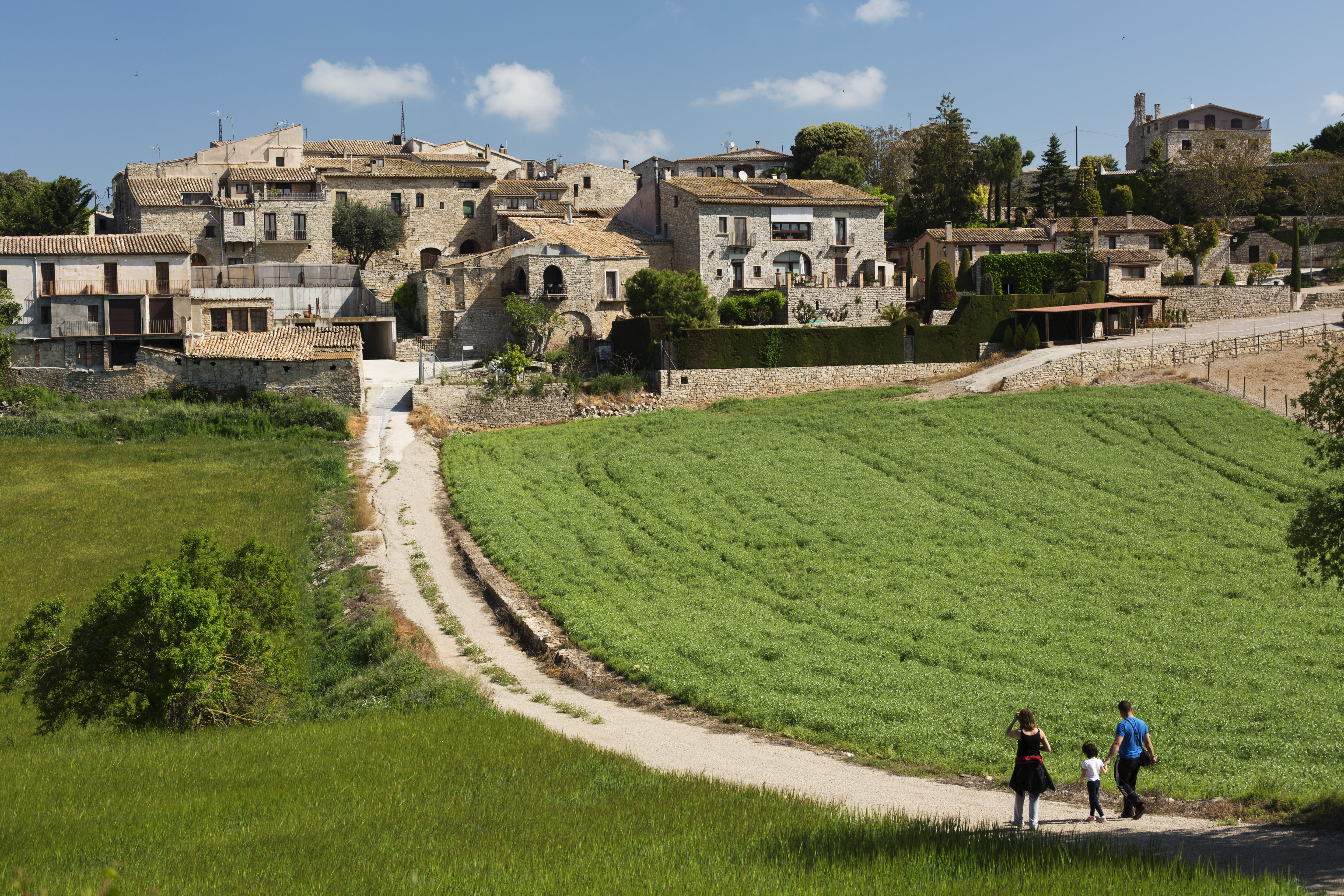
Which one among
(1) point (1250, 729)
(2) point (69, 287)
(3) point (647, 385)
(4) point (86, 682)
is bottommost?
(1) point (1250, 729)

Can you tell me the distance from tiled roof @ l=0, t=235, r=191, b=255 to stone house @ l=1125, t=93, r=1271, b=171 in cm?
8215

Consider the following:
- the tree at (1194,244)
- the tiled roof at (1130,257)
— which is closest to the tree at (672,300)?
the tiled roof at (1130,257)

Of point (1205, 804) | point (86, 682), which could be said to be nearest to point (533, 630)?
point (86, 682)

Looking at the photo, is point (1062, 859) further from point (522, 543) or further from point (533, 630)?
point (522, 543)

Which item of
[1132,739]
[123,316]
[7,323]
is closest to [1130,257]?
[123,316]

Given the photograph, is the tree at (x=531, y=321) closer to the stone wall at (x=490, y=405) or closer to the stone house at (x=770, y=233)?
the stone wall at (x=490, y=405)

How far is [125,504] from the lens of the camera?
3369cm

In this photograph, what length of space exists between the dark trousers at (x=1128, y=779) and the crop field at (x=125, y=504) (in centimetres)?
2005

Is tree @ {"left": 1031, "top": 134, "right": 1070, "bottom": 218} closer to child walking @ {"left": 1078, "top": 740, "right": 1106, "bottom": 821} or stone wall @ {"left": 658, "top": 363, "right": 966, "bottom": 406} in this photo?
stone wall @ {"left": 658, "top": 363, "right": 966, "bottom": 406}

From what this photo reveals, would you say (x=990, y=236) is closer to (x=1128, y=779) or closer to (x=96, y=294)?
(x=96, y=294)

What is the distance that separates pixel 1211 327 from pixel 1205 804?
184 ft

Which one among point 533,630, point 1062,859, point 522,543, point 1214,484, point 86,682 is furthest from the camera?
point 1214,484

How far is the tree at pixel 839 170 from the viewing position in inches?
3593

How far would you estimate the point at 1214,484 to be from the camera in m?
36.9
